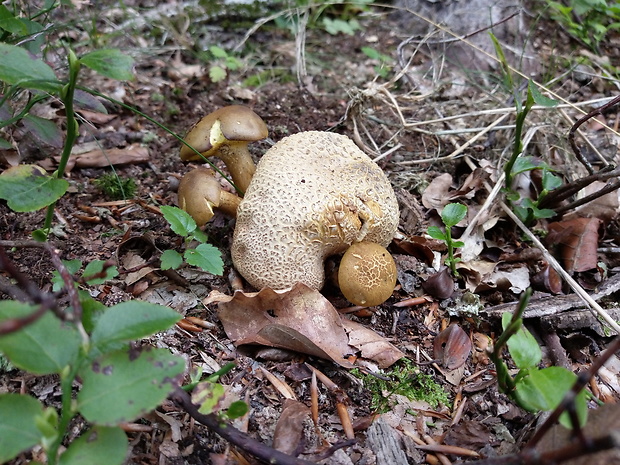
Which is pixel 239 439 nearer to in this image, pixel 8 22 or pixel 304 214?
pixel 304 214

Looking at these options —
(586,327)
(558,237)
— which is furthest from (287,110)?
(586,327)

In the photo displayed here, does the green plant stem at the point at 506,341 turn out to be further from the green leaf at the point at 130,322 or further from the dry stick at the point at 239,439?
the green leaf at the point at 130,322

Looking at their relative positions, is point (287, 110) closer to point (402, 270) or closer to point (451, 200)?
point (451, 200)

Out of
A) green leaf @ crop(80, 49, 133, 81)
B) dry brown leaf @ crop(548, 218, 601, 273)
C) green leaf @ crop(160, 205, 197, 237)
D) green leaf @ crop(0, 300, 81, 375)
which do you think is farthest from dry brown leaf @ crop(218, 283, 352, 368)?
dry brown leaf @ crop(548, 218, 601, 273)

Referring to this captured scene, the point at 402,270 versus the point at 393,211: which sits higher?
the point at 393,211

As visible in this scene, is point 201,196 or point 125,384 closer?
point 125,384

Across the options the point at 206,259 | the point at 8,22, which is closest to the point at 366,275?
the point at 206,259

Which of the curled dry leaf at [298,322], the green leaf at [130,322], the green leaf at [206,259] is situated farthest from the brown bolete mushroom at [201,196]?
the green leaf at [130,322]
